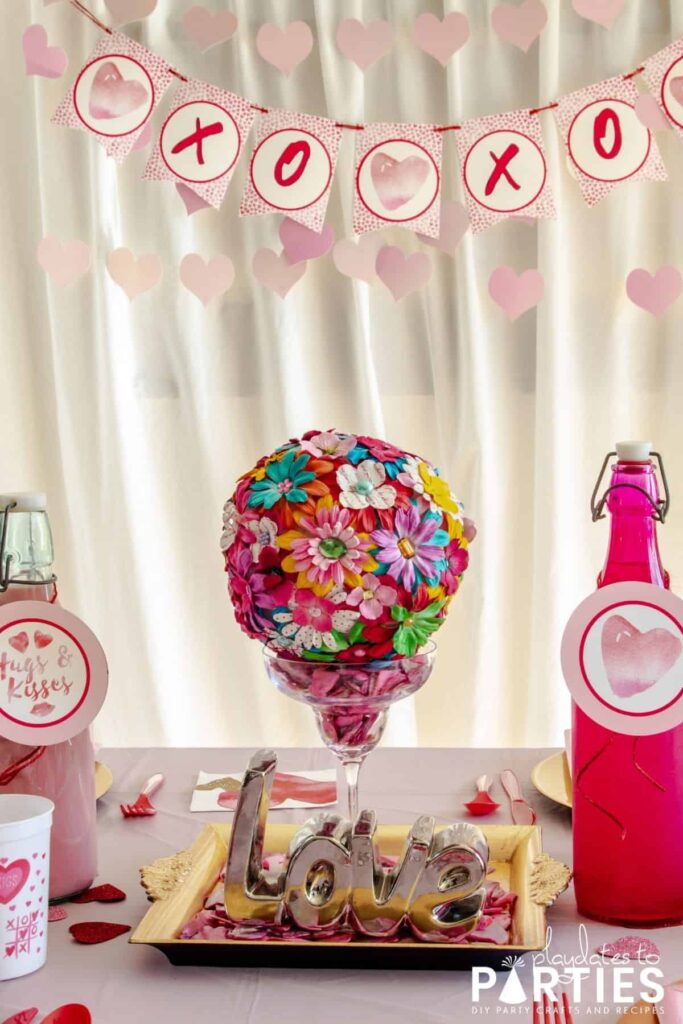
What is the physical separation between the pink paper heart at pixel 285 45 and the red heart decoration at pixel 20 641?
1.34 metres

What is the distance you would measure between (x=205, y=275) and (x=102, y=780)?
117 cm

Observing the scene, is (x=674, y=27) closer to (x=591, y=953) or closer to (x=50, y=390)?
(x=50, y=390)

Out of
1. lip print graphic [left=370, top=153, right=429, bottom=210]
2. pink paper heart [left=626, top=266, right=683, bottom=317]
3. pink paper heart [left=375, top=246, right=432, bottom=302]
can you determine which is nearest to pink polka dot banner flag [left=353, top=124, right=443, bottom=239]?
lip print graphic [left=370, top=153, right=429, bottom=210]

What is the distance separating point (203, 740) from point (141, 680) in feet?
0.58

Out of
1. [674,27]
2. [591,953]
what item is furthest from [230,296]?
[591,953]

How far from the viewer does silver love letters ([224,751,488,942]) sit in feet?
2.37

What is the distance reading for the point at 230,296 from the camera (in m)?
2.10

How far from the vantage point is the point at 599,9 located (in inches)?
71.1

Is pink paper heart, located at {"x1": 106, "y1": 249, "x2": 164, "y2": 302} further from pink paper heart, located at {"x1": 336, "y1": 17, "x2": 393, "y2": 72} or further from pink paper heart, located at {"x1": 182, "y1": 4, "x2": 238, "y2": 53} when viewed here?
pink paper heart, located at {"x1": 336, "y1": 17, "x2": 393, "y2": 72}

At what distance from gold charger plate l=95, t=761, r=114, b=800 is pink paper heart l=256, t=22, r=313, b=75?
1271 mm

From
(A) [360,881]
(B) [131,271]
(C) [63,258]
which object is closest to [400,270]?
(B) [131,271]

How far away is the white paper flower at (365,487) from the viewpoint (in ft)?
2.41

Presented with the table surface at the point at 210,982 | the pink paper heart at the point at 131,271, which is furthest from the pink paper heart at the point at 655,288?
the table surface at the point at 210,982

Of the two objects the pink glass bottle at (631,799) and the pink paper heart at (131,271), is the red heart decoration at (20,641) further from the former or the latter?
the pink paper heart at (131,271)
